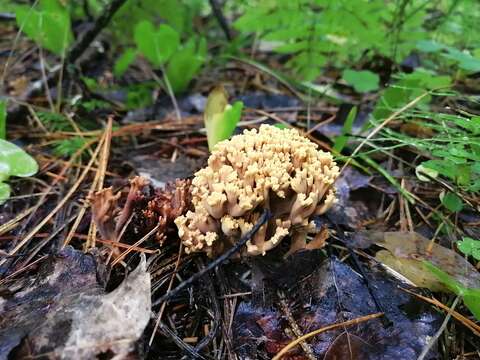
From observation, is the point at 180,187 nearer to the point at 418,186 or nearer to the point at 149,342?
the point at 149,342

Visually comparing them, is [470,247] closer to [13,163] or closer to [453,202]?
[453,202]

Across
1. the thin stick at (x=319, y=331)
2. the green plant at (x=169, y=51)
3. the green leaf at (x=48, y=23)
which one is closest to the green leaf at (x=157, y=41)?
the green plant at (x=169, y=51)

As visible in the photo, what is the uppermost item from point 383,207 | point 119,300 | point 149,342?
point 119,300

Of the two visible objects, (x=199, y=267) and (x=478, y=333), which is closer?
(x=478, y=333)

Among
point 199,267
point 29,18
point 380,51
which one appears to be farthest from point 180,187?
point 380,51

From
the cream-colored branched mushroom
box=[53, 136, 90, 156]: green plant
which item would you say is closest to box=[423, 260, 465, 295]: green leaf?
the cream-colored branched mushroom

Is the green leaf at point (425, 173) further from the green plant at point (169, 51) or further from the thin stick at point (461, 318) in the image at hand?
the green plant at point (169, 51)

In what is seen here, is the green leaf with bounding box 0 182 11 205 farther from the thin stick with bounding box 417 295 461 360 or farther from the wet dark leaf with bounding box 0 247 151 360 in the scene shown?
the thin stick with bounding box 417 295 461 360
